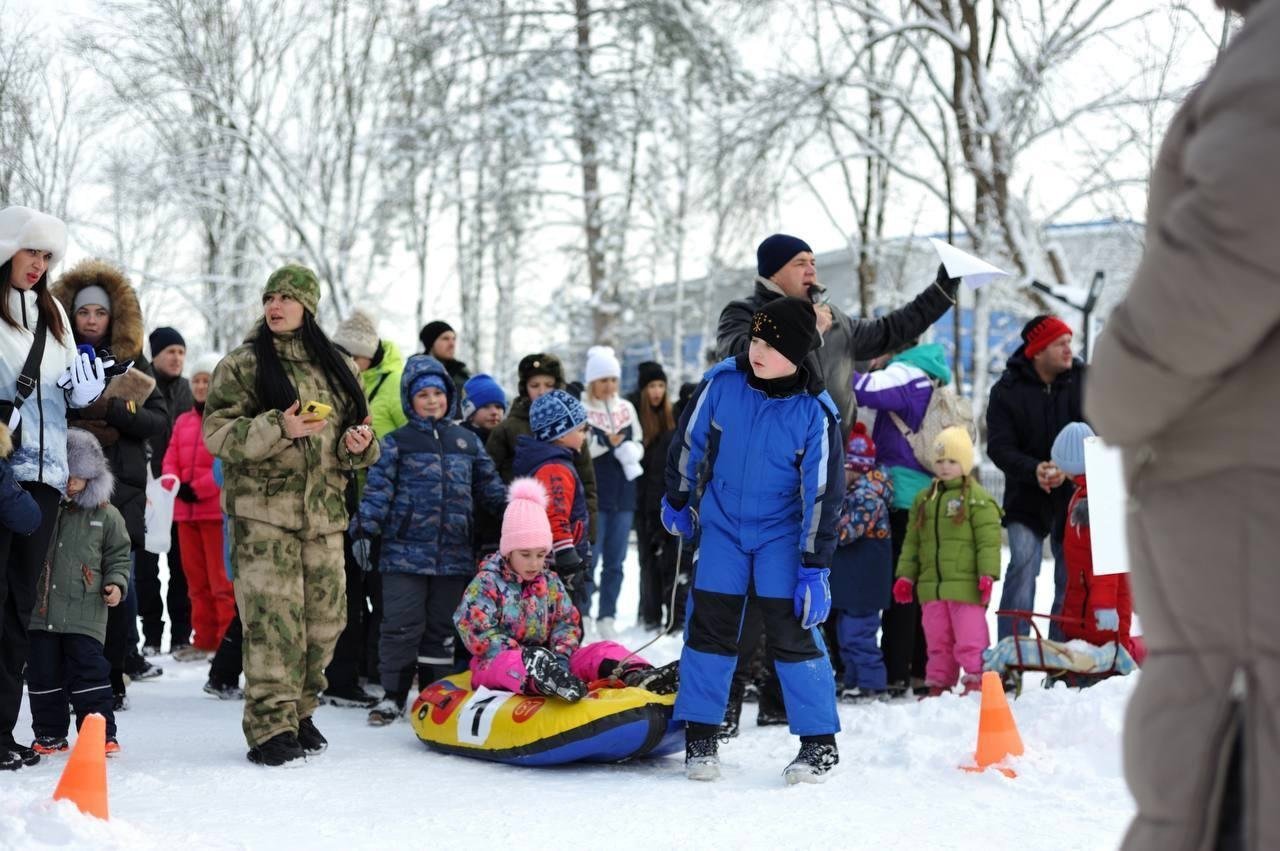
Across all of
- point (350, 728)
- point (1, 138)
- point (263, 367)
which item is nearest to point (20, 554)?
point (263, 367)

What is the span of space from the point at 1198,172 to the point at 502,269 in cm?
2206

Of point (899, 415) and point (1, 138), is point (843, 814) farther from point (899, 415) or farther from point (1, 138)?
point (1, 138)

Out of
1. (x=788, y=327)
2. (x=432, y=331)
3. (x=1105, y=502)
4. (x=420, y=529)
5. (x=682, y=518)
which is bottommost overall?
(x=420, y=529)

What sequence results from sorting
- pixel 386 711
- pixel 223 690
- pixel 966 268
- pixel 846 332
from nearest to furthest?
1. pixel 966 268
2. pixel 846 332
3. pixel 386 711
4. pixel 223 690

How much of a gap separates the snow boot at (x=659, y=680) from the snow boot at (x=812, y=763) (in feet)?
2.20

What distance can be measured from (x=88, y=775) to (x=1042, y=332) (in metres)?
5.78

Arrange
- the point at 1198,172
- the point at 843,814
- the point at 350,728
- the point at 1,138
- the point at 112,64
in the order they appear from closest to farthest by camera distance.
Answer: the point at 1198,172, the point at 843,814, the point at 350,728, the point at 1,138, the point at 112,64

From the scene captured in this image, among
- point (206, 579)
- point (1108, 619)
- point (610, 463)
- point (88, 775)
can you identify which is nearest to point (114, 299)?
point (206, 579)

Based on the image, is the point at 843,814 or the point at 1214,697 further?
the point at 843,814

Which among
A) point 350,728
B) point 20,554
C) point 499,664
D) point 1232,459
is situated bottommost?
point 350,728

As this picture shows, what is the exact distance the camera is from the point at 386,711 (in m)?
7.02

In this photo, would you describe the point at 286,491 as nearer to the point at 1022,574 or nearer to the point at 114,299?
the point at 114,299

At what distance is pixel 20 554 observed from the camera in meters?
5.48

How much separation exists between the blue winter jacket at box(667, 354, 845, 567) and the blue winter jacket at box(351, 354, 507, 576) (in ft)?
6.10
